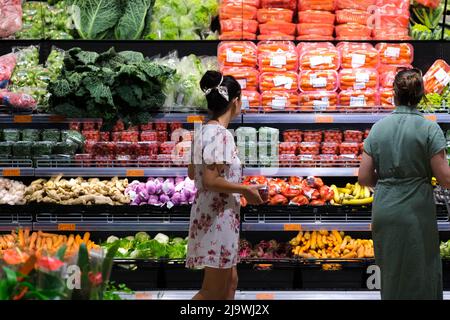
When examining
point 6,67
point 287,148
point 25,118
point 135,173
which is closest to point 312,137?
point 287,148

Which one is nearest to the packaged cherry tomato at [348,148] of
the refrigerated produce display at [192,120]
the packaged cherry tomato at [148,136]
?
the refrigerated produce display at [192,120]

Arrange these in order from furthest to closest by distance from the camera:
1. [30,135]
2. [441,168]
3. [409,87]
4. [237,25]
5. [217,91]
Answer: [237,25] < [30,135] < [217,91] < [409,87] < [441,168]

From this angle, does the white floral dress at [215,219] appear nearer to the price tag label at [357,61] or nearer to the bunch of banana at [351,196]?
the bunch of banana at [351,196]

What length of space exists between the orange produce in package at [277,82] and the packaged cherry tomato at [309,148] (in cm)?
41

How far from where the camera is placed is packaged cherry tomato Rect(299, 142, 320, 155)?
5.41 m

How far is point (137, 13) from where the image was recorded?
5.62m

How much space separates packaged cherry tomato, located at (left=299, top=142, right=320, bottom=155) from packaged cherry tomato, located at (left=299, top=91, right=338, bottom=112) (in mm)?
265

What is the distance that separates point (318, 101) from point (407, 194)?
1796 millimetres

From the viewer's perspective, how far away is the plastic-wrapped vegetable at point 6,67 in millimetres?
5469

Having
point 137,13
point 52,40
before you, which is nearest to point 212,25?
point 137,13

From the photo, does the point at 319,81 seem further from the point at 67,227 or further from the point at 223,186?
the point at 67,227

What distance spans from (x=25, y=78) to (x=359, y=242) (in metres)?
2.79

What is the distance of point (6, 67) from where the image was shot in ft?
18.1

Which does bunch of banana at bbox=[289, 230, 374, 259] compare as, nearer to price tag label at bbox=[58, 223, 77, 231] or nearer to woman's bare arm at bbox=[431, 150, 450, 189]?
price tag label at bbox=[58, 223, 77, 231]
